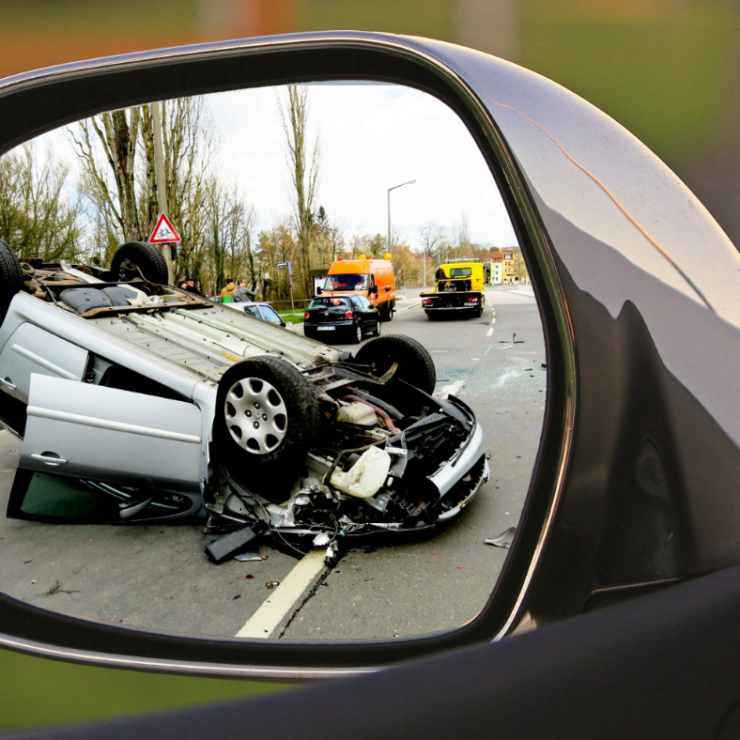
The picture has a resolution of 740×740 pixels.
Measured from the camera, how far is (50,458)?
3281 mm

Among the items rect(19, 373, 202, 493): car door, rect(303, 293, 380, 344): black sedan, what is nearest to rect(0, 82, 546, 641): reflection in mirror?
rect(19, 373, 202, 493): car door

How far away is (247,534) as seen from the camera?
131 inches

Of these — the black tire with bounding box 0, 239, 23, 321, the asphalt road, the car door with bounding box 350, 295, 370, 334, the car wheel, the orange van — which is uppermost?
the orange van

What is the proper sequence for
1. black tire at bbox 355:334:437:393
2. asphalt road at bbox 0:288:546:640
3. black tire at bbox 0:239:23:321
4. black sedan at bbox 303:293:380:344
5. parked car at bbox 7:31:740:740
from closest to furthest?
parked car at bbox 7:31:740:740 → asphalt road at bbox 0:288:546:640 → black tire at bbox 0:239:23:321 → black tire at bbox 355:334:437:393 → black sedan at bbox 303:293:380:344

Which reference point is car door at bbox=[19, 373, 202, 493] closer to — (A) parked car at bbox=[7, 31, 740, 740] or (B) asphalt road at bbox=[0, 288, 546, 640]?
(B) asphalt road at bbox=[0, 288, 546, 640]

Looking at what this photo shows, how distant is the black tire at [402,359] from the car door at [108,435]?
7.17ft

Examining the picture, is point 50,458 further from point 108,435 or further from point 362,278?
point 362,278

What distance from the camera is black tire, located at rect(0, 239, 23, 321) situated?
4145 millimetres

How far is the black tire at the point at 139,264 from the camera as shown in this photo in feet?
19.1

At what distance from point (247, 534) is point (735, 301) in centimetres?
307

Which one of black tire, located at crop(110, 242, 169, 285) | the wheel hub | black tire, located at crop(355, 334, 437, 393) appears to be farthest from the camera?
black tire, located at crop(110, 242, 169, 285)

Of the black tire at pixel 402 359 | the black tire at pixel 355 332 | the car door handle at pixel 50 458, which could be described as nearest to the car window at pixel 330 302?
the black tire at pixel 355 332

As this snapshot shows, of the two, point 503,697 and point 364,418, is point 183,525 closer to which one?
point 364,418

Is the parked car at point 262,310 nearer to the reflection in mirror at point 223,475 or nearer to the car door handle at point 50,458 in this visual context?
the reflection in mirror at point 223,475
